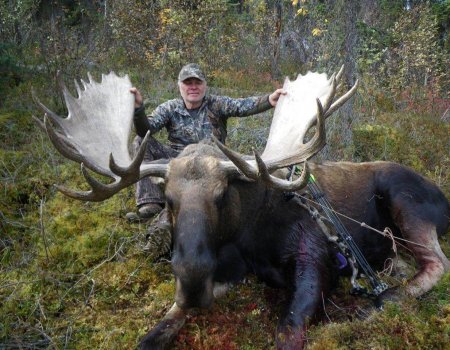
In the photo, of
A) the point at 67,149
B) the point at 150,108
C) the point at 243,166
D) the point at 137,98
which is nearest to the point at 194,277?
the point at 243,166

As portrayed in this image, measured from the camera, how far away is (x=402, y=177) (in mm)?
4203

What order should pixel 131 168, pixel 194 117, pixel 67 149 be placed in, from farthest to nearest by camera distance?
pixel 194 117 → pixel 67 149 → pixel 131 168

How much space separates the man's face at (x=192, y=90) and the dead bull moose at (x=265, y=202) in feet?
2.88

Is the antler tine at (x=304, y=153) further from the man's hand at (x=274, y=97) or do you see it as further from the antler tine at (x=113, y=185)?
Answer: the man's hand at (x=274, y=97)

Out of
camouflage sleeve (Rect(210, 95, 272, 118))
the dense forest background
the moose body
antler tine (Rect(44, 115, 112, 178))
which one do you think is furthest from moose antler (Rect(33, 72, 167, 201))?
camouflage sleeve (Rect(210, 95, 272, 118))

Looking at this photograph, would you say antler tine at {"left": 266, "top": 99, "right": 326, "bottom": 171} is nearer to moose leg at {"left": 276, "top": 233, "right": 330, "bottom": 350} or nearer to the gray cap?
moose leg at {"left": 276, "top": 233, "right": 330, "bottom": 350}

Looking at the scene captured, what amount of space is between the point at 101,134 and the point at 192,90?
1499mm

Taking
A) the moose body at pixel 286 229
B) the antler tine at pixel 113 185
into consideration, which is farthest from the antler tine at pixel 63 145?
the moose body at pixel 286 229

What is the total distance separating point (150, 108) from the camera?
7.58 meters

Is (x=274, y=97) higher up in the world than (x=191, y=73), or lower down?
lower down

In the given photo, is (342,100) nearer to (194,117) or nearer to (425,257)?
(425,257)

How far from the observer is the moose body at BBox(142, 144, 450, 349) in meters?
2.98

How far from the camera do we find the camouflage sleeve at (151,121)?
466 centimetres

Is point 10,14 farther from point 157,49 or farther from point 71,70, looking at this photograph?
point 157,49
